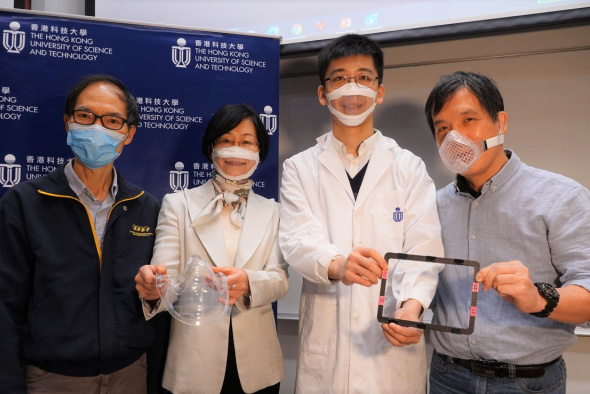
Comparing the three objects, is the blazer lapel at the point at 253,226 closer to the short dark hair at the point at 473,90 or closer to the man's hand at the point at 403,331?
the man's hand at the point at 403,331

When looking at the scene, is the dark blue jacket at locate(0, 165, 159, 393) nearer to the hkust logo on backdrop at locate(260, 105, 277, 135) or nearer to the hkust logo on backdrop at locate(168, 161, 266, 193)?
the hkust logo on backdrop at locate(168, 161, 266, 193)

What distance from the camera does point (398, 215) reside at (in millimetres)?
2211

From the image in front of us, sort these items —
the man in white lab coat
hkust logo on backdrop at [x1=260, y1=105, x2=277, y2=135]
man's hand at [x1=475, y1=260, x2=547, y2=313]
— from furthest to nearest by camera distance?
hkust logo on backdrop at [x1=260, y1=105, x2=277, y2=135], the man in white lab coat, man's hand at [x1=475, y1=260, x2=547, y2=313]

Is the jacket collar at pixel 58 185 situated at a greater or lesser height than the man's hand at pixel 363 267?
greater

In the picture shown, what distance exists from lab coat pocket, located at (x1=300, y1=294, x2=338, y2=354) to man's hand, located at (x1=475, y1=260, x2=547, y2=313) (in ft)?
2.44

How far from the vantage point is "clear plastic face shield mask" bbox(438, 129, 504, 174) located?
A: 6.54 feet

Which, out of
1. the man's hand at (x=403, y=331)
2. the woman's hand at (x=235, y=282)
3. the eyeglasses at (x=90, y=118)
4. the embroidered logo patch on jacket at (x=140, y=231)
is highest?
the eyeglasses at (x=90, y=118)

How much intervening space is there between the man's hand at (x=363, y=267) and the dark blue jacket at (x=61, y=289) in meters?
0.93

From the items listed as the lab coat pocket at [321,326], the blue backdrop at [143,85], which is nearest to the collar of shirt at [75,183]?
the blue backdrop at [143,85]

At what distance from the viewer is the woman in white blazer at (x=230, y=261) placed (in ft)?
7.04

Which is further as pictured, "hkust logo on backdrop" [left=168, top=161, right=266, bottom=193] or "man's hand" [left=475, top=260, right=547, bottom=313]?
"hkust logo on backdrop" [left=168, top=161, right=266, bottom=193]

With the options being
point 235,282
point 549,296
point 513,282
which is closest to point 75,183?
point 235,282

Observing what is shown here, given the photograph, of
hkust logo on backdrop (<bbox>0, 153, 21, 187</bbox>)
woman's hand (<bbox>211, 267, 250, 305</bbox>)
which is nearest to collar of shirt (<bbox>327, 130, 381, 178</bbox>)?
woman's hand (<bbox>211, 267, 250, 305</bbox>)

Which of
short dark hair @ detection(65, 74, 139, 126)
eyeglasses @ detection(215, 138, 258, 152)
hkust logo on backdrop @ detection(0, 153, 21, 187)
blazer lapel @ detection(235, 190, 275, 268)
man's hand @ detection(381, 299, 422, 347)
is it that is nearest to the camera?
man's hand @ detection(381, 299, 422, 347)
